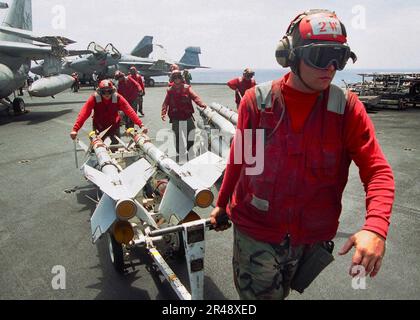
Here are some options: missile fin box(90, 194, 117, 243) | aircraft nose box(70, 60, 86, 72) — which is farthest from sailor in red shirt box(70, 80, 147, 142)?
aircraft nose box(70, 60, 86, 72)

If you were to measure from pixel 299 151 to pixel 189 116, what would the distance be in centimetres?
761

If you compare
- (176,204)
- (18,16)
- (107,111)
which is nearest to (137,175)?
(176,204)

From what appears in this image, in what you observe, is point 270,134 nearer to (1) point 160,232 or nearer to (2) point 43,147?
(1) point 160,232

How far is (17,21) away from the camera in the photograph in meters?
22.0

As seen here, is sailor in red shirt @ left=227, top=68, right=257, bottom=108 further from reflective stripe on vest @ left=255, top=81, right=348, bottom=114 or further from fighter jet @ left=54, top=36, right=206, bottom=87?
fighter jet @ left=54, top=36, right=206, bottom=87

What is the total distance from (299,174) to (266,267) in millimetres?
706

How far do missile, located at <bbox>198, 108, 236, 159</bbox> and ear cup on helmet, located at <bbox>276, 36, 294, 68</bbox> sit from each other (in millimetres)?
5698

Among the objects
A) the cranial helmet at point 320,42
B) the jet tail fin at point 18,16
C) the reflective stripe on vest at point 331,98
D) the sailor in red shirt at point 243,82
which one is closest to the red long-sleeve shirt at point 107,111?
the sailor in red shirt at point 243,82

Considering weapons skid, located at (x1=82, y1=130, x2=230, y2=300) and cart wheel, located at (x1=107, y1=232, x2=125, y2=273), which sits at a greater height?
weapons skid, located at (x1=82, y1=130, x2=230, y2=300)

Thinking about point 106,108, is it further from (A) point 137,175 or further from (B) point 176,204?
(B) point 176,204

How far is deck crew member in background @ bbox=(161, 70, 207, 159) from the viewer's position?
9.21 m

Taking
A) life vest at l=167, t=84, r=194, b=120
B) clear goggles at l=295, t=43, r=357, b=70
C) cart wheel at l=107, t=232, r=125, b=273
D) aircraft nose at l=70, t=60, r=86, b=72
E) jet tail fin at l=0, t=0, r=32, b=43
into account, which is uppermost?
jet tail fin at l=0, t=0, r=32, b=43

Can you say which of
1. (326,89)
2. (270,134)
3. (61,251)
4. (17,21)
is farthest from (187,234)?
(17,21)
